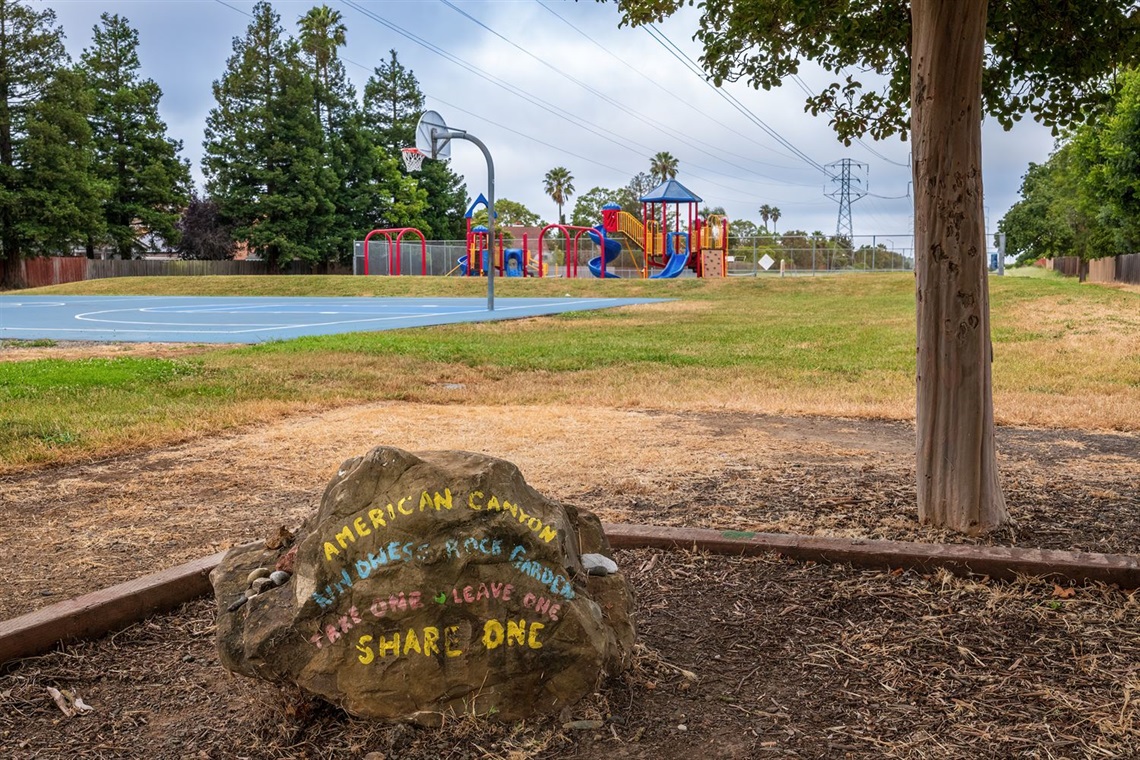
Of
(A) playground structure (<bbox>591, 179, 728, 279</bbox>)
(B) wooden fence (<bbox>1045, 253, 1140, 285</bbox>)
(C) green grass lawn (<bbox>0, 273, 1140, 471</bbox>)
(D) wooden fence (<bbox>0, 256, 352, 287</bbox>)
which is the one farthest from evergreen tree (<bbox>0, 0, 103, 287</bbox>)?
(B) wooden fence (<bbox>1045, 253, 1140, 285</bbox>)

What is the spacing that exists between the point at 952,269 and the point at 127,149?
59.0m

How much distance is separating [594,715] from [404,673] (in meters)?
0.51

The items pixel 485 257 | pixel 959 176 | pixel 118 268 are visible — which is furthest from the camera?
pixel 118 268

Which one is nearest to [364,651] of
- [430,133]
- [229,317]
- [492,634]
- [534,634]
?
[492,634]

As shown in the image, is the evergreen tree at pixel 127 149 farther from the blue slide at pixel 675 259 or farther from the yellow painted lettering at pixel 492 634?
the yellow painted lettering at pixel 492 634

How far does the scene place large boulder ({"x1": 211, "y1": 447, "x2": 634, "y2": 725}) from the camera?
8.05 ft

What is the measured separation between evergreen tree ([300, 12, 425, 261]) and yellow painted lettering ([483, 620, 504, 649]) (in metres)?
59.7

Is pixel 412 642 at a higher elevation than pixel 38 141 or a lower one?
lower

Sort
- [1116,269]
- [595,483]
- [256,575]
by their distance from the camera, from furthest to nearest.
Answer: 1. [1116,269]
2. [595,483]
3. [256,575]

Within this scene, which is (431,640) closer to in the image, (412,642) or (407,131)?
(412,642)

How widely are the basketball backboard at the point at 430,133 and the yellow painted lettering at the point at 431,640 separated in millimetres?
22679

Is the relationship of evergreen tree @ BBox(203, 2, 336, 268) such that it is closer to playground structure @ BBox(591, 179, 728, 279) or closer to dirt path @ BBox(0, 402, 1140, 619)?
playground structure @ BBox(591, 179, 728, 279)

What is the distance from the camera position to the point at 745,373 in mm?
11008

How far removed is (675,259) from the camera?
1640 inches
